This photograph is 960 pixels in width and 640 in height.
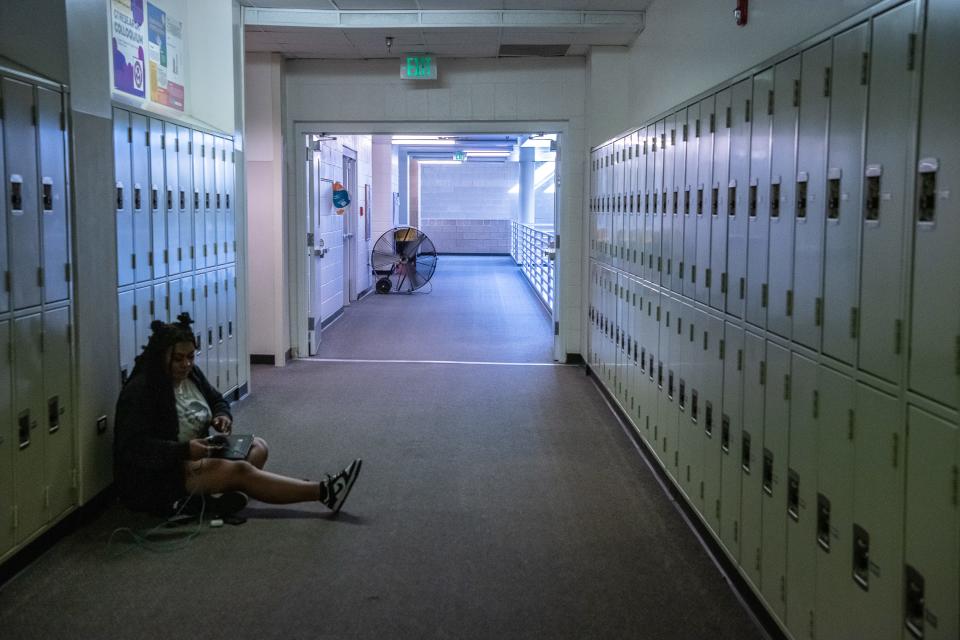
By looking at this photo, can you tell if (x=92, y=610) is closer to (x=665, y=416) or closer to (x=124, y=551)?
(x=124, y=551)

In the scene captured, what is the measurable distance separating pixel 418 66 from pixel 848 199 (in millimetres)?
6915

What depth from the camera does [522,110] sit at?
30.9ft

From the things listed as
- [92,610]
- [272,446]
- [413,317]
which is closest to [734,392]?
[92,610]

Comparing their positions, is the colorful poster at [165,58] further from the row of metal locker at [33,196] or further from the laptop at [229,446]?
the laptop at [229,446]

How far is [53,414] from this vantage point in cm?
419

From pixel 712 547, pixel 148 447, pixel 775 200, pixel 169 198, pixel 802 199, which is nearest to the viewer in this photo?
pixel 802 199

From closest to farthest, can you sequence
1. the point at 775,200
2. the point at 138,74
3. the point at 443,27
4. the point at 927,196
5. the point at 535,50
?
the point at 927,196 → the point at 775,200 → the point at 138,74 → the point at 443,27 → the point at 535,50

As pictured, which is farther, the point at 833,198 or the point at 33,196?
the point at 33,196

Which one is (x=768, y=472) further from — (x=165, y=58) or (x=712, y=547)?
(x=165, y=58)

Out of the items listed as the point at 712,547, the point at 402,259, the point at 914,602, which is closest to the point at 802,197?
the point at 914,602

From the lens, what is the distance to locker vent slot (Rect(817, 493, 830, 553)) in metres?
2.82

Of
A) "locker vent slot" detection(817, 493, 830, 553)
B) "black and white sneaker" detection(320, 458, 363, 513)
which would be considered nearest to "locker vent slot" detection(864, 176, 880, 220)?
"locker vent slot" detection(817, 493, 830, 553)

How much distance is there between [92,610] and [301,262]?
6176mm

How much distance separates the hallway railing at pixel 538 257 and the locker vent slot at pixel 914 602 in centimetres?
928
